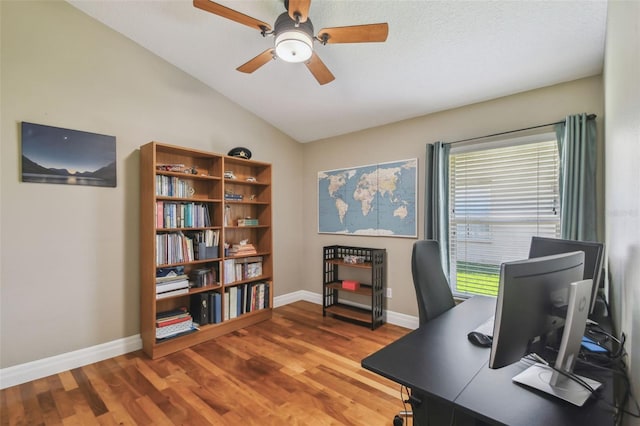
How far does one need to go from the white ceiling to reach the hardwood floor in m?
2.63

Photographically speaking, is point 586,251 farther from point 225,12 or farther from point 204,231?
point 204,231

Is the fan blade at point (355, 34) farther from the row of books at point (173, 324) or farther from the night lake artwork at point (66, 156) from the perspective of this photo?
the row of books at point (173, 324)

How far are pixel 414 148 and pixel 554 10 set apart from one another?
169 centimetres

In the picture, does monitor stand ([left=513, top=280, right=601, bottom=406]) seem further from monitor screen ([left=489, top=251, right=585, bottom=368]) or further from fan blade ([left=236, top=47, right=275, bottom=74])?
fan blade ([left=236, top=47, right=275, bottom=74])

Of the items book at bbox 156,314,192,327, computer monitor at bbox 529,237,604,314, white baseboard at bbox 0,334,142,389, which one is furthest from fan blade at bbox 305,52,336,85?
white baseboard at bbox 0,334,142,389

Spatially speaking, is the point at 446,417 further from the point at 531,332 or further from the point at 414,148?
the point at 414,148

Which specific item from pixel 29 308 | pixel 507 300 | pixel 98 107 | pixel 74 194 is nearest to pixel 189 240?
pixel 74 194

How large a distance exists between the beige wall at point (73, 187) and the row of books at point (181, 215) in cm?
35

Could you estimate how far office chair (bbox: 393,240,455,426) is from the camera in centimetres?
173

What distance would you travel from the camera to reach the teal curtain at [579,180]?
2.24 metres

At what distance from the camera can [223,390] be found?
2.20m

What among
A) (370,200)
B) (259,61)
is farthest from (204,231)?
(370,200)

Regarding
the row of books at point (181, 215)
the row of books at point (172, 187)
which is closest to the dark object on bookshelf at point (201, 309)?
the row of books at point (181, 215)

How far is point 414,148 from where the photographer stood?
11.1ft
